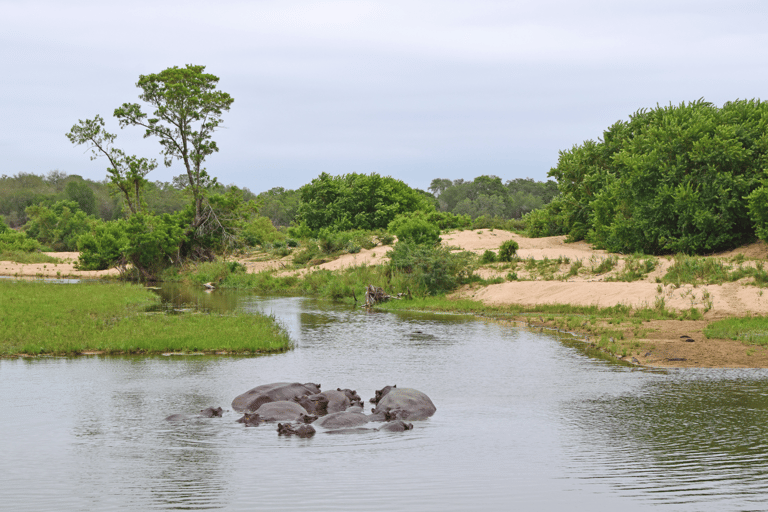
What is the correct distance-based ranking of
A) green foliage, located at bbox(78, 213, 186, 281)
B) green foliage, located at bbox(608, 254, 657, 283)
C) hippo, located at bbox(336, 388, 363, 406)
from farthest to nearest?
green foliage, located at bbox(78, 213, 186, 281)
green foliage, located at bbox(608, 254, 657, 283)
hippo, located at bbox(336, 388, 363, 406)

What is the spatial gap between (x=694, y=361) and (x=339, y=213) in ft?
139

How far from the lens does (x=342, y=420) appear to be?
1159 cm

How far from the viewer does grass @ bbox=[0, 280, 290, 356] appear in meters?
18.4

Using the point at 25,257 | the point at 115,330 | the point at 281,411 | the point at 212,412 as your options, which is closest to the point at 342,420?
the point at 281,411

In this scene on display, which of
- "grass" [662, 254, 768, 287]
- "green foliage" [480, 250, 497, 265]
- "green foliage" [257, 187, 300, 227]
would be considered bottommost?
"grass" [662, 254, 768, 287]

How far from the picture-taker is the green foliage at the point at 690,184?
33.3 metres

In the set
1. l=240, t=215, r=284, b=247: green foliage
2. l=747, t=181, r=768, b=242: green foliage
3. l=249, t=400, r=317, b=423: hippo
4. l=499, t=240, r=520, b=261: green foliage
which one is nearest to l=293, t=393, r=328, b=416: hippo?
l=249, t=400, r=317, b=423: hippo

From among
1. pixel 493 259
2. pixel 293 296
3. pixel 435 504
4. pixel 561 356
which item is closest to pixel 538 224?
pixel 493 259

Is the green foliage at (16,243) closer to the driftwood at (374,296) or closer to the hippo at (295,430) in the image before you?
the driftwood at (374,296)

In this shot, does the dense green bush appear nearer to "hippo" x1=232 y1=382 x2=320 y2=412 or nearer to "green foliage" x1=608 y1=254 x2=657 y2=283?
"green foliage" x1=608 y1=254 x2=657 y2=283

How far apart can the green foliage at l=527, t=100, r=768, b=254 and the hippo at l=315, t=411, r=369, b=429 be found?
84.4 ft

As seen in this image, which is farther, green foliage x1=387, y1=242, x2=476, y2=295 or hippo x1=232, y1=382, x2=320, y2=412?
green foliage x1=387, y1=242, x2=476, y2=295

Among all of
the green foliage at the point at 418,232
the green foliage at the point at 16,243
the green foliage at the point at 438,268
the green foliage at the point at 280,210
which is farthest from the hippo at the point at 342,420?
the green foliage at the point at 280,210

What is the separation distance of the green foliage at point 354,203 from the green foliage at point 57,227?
29080mm
